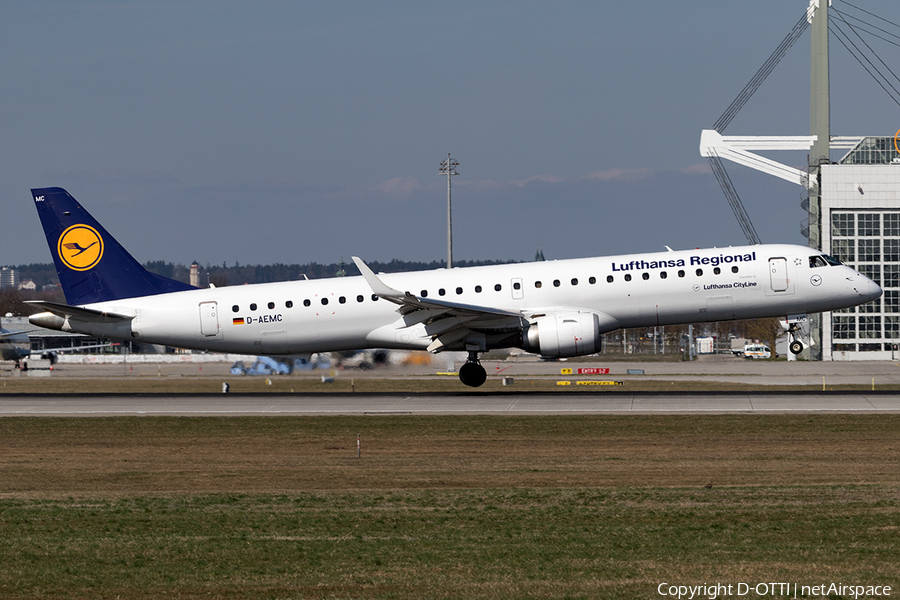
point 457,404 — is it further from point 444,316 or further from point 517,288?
point 517,288

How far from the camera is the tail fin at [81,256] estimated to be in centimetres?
4006

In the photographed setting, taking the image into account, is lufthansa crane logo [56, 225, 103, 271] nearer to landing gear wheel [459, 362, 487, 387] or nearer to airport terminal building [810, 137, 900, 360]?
landing gear wheel [459, 362, 487, 387]

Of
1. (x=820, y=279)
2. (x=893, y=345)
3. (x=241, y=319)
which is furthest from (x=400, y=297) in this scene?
(x=893, y=345)

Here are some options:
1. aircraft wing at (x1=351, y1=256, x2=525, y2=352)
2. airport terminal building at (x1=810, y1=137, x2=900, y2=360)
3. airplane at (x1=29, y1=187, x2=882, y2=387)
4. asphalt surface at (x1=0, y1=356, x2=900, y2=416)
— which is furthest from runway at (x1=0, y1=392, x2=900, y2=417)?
airport terminal building at (x1=810, y1=137, x2=900, y2=360)

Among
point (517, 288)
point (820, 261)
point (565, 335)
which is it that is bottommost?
point (565, 335)

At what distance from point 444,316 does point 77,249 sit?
1516 cm

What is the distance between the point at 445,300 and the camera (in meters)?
38.5

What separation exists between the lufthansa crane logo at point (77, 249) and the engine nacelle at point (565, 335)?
57.9 feet

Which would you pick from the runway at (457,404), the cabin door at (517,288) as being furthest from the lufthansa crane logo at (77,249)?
the cabin door at (517,288)

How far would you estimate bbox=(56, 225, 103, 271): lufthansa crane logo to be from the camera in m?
40.2

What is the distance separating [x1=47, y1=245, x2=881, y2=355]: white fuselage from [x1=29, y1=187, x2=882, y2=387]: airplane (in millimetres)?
39

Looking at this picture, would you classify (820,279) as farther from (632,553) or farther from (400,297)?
(632,553)

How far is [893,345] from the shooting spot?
308 ft

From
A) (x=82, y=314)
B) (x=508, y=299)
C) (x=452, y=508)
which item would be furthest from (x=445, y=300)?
(x=452, y=508)
